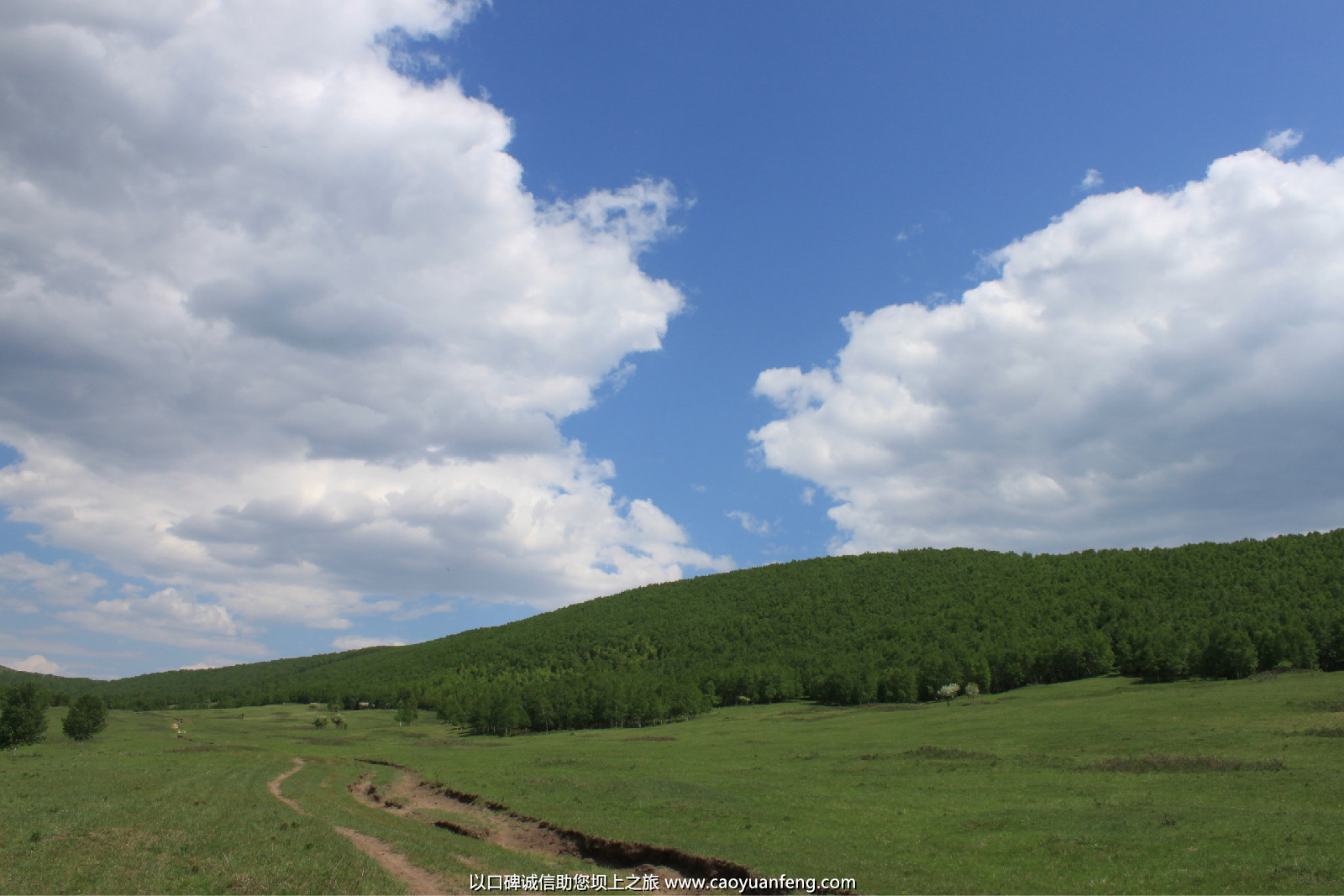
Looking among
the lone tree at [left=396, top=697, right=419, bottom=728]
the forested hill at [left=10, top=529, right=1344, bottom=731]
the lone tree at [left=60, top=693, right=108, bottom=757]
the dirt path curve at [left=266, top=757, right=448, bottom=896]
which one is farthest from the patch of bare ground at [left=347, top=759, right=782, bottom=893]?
the lone tree at [left=396, top=697, right=419, bottom=728]

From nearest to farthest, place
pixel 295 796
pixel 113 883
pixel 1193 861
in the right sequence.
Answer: pixel 113 883 → pixel 1193 861 → pixel 295 796

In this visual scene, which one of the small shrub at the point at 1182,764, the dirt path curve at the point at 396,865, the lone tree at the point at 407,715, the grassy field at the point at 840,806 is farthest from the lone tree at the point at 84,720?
the small shrub at the point at 1182,764

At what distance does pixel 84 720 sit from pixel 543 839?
100m

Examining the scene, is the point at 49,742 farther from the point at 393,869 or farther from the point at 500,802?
the point at 393,869

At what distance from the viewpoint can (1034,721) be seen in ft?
240

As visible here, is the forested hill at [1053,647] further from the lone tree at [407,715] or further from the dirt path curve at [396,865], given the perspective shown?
the dirt path curve at [396,865]

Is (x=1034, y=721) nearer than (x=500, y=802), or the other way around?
(x=500, y=802)

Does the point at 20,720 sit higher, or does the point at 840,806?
the point at 20,720

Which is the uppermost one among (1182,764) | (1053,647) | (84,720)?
(1053,647)

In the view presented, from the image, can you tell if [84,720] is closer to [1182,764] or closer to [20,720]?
[20,720]

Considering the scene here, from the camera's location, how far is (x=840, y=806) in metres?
35.8

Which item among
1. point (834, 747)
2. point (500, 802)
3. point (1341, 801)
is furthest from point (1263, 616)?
point (500, 802)

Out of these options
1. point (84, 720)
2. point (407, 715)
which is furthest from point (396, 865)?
point (407, 715)

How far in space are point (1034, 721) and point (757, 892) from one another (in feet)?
219
